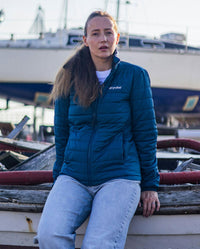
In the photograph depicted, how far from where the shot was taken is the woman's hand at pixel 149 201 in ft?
7.43

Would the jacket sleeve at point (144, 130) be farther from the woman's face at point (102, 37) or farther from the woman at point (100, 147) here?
the woman's face at point (102, 37)

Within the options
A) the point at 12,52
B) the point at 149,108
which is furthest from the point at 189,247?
the point at 12,52

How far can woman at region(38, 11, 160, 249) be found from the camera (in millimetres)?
1992

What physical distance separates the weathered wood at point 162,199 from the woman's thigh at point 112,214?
0.25 metres

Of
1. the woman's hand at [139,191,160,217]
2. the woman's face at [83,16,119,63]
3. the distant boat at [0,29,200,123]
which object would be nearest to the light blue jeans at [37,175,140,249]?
the woman's hand at [139,191,160,217]

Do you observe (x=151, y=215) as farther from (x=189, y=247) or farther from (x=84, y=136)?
(x=84, y=136)

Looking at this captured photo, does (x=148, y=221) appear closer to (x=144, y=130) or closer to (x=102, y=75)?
(x=144, y=130)

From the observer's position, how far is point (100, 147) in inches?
84.8

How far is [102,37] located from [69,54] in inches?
503

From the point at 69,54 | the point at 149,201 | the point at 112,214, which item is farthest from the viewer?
the point at 69,54

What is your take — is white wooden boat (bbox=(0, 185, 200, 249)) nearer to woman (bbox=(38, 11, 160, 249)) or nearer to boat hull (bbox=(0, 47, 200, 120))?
woman (bbox=(38, 11, 160, 249))

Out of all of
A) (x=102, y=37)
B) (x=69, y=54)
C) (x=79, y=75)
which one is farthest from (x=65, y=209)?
(x=69, y=54)

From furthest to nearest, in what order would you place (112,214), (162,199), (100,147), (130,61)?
(130,61), (162,199), (100,147), (112,214)

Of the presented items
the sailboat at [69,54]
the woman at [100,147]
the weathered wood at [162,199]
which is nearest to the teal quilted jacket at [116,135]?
the woman at [100,147]
